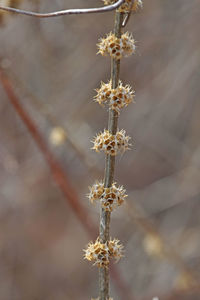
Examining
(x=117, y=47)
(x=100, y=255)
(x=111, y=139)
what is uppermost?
(x=117, y=47)

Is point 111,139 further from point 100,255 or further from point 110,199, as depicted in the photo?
point 100,255

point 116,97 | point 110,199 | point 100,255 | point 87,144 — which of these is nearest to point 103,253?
point 100,255

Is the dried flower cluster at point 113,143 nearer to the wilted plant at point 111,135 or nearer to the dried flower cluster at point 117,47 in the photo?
the wilted plant at point 111,135

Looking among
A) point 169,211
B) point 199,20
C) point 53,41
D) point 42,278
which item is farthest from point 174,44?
point 42,278

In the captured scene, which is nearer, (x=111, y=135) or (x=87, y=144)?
(x=111, y=135)

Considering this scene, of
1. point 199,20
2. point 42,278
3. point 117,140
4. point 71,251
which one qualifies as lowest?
point 117,140

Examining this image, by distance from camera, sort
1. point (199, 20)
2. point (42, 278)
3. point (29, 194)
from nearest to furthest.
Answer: point (199, 20) → point (29, 194) → point (42, 278)

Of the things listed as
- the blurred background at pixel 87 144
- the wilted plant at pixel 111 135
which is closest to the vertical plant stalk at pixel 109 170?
the wilted plant at pixel 111 135

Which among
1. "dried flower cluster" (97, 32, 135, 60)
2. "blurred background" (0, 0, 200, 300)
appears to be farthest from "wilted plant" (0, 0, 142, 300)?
"blurred background" (0, 0, 200, 300)

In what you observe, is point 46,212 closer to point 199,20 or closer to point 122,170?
point 122,170
